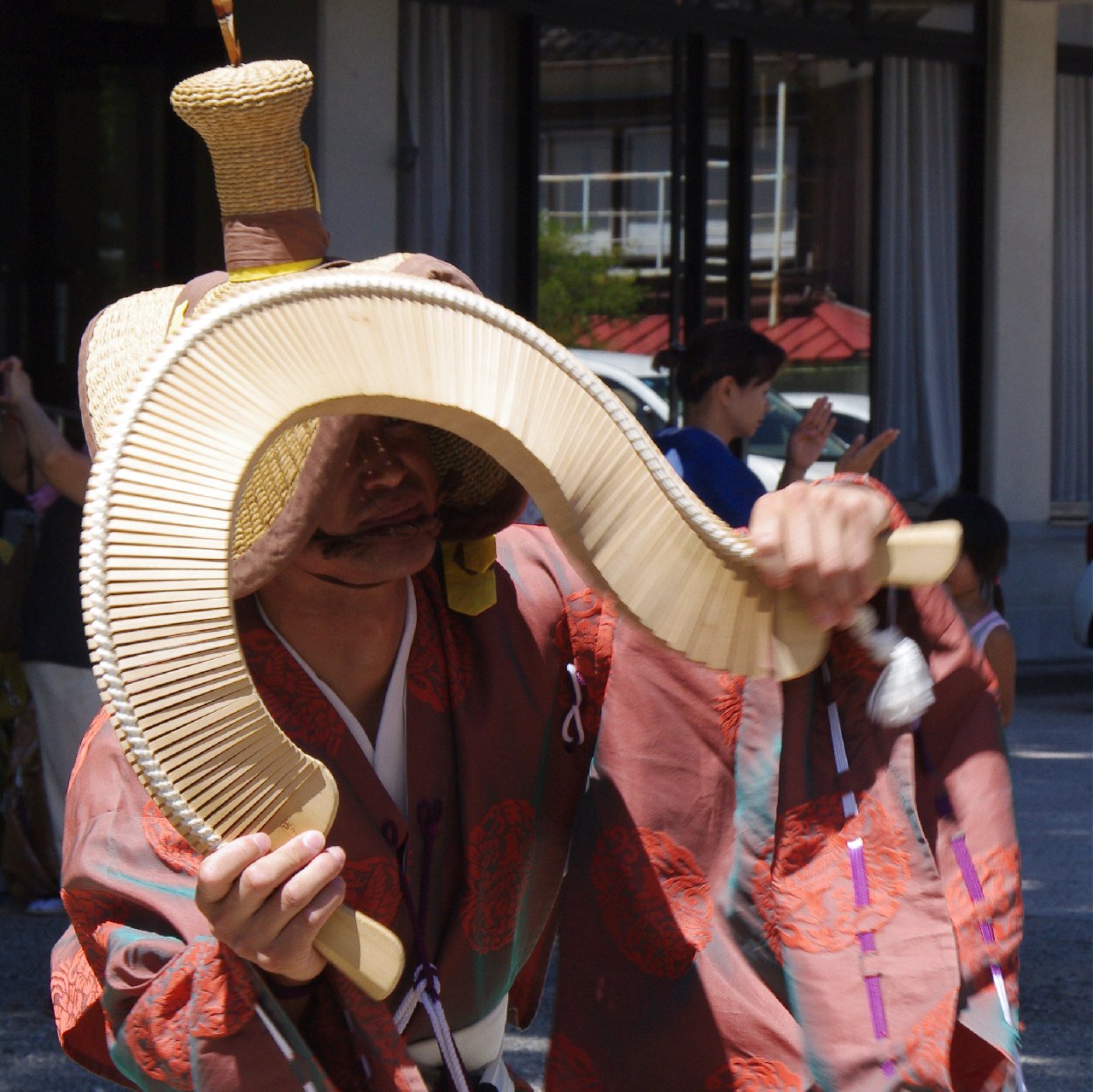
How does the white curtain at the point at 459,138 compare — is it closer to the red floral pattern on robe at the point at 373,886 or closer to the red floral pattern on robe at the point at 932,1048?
the red floral pattern on robe at the point at 373,886

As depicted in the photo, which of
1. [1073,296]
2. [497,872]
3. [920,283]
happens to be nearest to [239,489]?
[497,872]

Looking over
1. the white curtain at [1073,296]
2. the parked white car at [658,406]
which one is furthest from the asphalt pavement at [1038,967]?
the white curtain at [1073,296]

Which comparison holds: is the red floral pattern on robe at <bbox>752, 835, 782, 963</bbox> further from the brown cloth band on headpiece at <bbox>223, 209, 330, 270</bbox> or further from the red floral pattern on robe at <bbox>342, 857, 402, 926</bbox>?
the brown cloth band on headpiece at <bbox>223, 209, 330, 270</bbox>

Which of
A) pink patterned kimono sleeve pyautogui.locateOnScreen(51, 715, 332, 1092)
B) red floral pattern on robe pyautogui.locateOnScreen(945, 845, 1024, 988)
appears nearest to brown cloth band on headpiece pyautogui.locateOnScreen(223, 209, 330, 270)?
pink patterned kimono sleeve pyautogui.locateOnScreen(51, 715, 332, 1092)

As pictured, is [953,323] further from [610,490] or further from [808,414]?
[610,490]

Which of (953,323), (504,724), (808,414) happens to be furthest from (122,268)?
(504,724)

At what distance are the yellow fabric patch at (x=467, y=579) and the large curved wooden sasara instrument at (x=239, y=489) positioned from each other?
39 cm

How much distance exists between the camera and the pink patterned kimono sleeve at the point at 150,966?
1405mm

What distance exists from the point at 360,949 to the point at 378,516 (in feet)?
1.34

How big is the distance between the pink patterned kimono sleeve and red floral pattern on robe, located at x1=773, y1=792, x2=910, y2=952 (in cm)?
49

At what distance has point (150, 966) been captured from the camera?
1.46 m

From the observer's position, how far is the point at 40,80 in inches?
301

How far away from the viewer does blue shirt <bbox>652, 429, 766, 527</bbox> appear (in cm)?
407

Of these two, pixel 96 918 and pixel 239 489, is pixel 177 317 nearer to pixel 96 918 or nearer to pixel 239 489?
pixel 239 489
